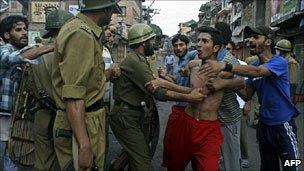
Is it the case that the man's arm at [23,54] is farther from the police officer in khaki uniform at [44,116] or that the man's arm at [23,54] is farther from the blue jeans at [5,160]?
the blue jeans at [5,160]

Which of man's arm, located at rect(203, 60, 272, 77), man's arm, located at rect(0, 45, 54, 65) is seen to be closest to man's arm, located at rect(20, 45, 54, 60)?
man's arm, located at rect(0, 45, 54, 65)

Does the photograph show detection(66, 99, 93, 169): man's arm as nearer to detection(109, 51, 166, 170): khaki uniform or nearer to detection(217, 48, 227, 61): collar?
detection(109, 51, 166, 170): khaki uniform

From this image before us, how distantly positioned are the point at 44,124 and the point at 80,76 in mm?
928

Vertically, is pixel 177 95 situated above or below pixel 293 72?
below

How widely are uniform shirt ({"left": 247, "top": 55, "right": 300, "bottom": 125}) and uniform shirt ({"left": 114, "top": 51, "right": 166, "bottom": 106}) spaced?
1208 mm

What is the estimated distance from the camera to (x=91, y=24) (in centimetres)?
267

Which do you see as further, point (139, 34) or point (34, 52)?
point (139, 34)

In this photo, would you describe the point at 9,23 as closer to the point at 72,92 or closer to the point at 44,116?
the point at 44,116

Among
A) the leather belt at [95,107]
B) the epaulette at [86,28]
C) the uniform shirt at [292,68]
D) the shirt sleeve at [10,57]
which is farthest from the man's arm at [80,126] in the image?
the uniform shirt at [292,68]

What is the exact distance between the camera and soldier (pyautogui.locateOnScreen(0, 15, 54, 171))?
3368 mm

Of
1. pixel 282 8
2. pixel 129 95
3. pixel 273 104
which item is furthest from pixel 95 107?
pixel 282 8

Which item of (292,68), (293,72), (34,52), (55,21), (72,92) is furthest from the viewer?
(293,72)

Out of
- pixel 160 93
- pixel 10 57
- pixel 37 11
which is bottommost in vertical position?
pixel 160 93

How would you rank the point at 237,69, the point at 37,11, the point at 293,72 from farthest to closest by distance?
the point at 37,11 < the point at 293,72 < the point at 237,69
